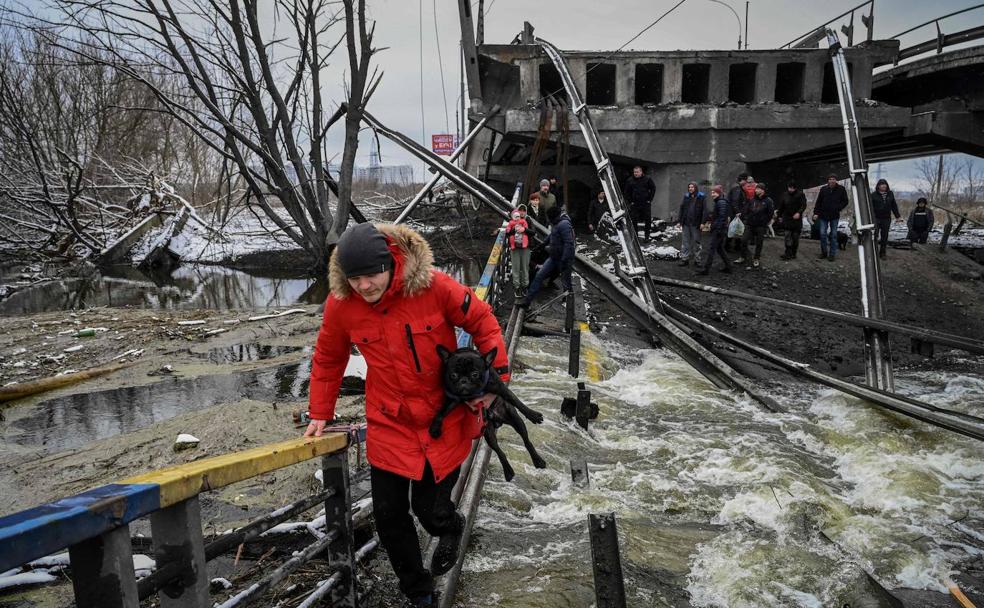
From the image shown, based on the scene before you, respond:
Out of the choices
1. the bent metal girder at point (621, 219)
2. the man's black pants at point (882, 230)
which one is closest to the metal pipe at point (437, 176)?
the bent metal girder at point (621, 219)

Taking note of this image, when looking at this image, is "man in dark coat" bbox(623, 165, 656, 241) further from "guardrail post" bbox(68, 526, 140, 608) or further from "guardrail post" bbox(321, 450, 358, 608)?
"guardrail post" bbox(68, 526, 140, 608)

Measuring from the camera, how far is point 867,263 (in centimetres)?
830

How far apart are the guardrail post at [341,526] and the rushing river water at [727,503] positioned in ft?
2.50

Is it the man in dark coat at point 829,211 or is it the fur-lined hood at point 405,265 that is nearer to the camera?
the fur-lined hood at point 405,265

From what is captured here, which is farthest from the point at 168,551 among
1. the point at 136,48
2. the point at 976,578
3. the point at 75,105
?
the point at 75,105

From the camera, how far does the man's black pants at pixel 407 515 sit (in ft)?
8.67

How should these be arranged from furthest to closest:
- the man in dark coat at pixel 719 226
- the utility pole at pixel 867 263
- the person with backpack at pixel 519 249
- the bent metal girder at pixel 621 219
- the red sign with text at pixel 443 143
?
1. the red sign with text at pixel 443 143
2. the man in dark coat at pixel 719 226
3. the person with backpack at pixel 519 249
4. the bent metal girder at pixel 621 219
5. the utility pole at pixel 867 263

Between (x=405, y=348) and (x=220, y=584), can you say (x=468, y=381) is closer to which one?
(x=405, y=348)

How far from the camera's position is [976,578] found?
3865mm

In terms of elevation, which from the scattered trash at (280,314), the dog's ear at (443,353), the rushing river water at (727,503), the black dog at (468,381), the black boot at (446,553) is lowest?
the rushing river water at (727,503)

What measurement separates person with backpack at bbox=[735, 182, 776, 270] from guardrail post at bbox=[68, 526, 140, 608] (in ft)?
45.2

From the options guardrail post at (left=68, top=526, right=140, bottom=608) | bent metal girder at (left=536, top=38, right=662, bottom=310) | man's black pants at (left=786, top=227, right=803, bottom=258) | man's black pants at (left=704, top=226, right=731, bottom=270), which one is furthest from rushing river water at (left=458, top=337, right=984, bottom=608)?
man's black pants at (left=786, top=227, right=803, bottom=258)

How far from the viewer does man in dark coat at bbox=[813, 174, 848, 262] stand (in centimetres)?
1348

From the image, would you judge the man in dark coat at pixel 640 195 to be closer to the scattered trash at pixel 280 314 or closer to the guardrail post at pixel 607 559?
the scattered trash at pixel 280 314
